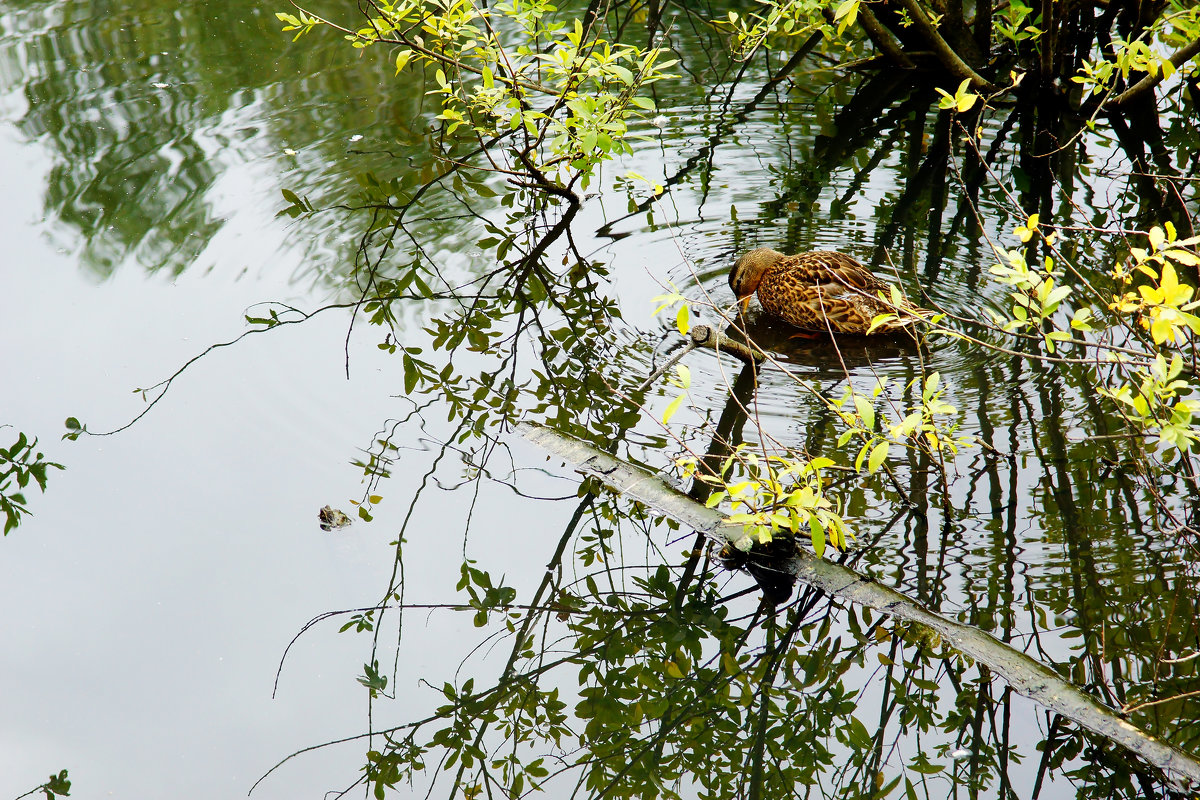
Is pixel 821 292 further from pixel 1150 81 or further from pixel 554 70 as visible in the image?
pixel 1150 81

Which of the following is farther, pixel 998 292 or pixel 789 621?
pixel 998 292

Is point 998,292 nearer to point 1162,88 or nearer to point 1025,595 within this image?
point 1025,595

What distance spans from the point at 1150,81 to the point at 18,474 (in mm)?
7146

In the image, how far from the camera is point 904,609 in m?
3.20

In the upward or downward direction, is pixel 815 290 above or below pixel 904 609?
above

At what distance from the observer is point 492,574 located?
11.8ft

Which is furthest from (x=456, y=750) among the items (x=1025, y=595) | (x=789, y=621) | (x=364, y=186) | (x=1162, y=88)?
(x=1162, y=88)

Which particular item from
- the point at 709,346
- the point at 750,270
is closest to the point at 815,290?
the point at 750,270

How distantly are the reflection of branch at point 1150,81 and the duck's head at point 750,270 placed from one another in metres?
2.43

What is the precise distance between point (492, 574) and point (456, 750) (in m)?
0.70

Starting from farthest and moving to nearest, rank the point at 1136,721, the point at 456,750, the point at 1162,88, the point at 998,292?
the point at 1162,88 < the point at 998,292 < the point at 456,750 < the point at 1136,721

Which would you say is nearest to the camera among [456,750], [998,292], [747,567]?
[456,750]

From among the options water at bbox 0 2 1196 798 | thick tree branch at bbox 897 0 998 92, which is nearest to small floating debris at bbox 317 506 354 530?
water at bbox 0 2 1196 798

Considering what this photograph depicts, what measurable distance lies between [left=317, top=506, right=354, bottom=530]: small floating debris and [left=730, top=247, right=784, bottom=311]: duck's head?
2494mm
